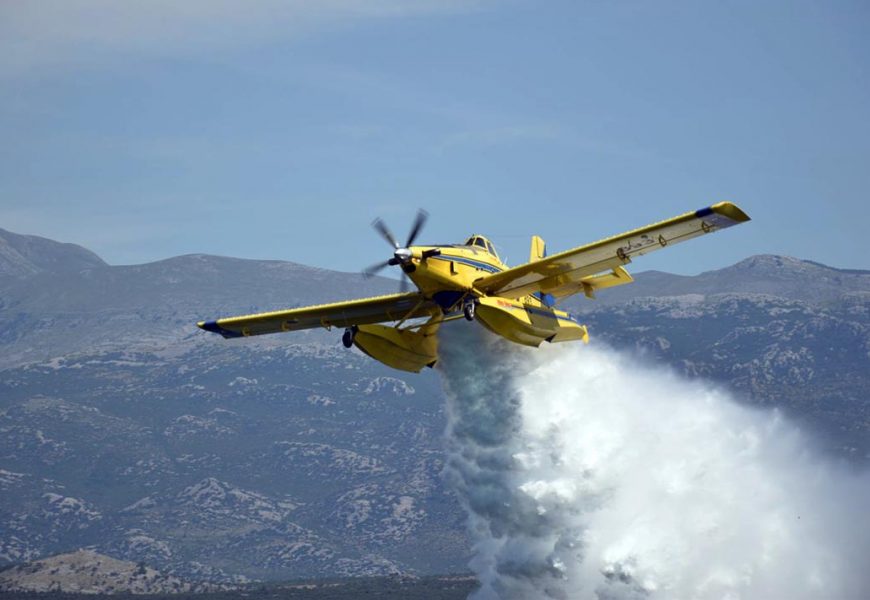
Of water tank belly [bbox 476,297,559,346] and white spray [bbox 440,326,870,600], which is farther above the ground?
water tank belly [bbox 476,297,559,346]

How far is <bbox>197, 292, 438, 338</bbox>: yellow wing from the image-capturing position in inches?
2489

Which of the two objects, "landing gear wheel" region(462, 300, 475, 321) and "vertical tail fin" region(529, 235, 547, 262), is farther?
"vertical tail fin" region(529, 235, 547, 262)

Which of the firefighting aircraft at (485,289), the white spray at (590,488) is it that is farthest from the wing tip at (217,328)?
the white spray at (590,488)

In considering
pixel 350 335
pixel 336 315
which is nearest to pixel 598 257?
pixel 350 335

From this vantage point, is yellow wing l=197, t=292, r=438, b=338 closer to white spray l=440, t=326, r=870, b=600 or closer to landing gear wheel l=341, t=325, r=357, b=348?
landing gear wheel l=341, t=325, r=357, b=348

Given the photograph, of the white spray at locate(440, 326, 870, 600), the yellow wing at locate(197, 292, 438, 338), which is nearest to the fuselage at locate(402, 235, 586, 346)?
the yellow wing at locate(197, 292, 438, 338)

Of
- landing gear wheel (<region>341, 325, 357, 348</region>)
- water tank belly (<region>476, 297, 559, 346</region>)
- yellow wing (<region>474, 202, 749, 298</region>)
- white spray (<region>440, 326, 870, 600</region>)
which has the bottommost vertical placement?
white spray (<region>440, 326, 870, 600</region>)

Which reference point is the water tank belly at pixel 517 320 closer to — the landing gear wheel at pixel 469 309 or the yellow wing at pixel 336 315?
the landing gear wheel at pixel 469 309

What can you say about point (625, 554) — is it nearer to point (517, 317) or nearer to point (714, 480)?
point (714, 480)

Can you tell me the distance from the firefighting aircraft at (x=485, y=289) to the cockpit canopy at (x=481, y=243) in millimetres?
44

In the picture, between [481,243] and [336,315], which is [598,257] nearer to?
[481,243]

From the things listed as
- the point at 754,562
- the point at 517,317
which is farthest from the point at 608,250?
the point at 754,562

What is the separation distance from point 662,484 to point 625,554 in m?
4.84

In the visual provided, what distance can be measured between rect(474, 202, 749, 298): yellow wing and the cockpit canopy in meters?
2.48
